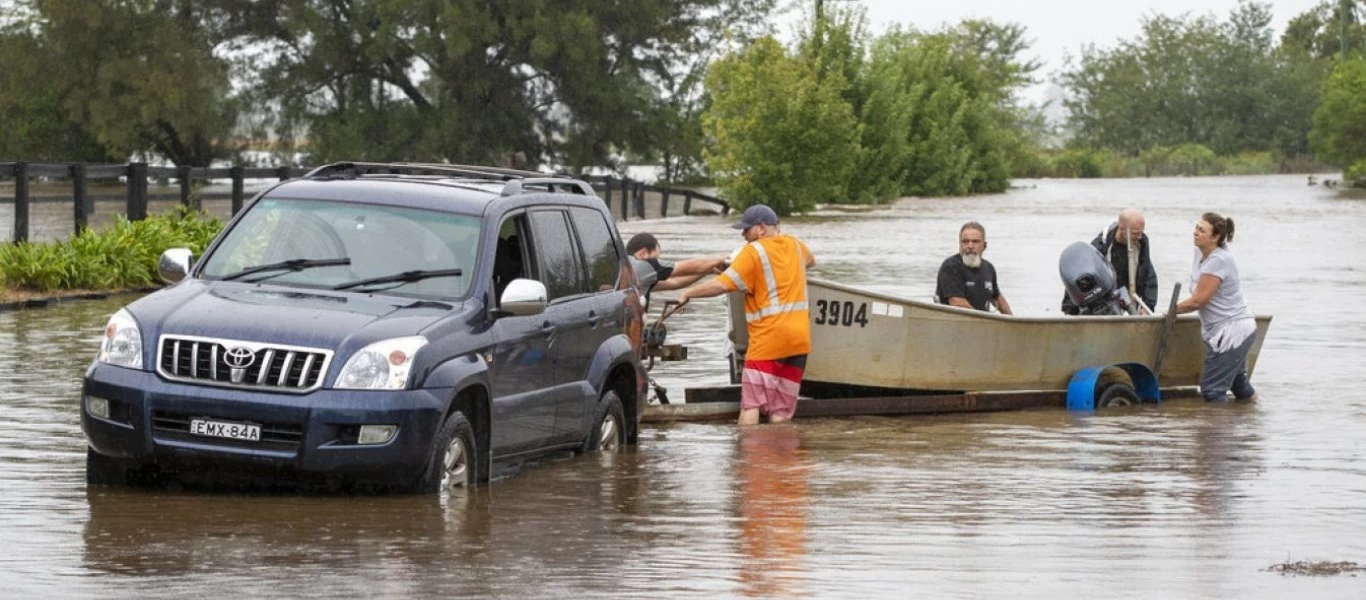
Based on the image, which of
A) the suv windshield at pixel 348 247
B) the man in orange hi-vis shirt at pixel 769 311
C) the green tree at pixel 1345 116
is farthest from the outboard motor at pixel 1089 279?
the green tree at pixel 1345 116

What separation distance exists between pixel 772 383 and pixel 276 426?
5.36 meters

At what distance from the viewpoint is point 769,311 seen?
48.0ft

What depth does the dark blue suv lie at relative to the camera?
392 inches

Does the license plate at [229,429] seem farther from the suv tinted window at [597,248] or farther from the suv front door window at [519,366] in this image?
the suv tinted window at [597,248]

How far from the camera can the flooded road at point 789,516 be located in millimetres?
8391

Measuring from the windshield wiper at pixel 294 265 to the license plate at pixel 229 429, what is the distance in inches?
47.2

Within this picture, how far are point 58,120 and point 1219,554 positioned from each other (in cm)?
7359

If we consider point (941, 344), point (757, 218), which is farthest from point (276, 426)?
point (941, 344)

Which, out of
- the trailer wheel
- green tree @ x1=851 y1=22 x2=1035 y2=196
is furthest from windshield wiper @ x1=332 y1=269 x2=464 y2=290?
green tree @ x1=851 y1=22 x2=1035 y2=196

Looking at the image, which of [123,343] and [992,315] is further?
[992,315]

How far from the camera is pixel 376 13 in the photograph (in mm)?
72812

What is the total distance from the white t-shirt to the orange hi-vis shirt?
3688 mm

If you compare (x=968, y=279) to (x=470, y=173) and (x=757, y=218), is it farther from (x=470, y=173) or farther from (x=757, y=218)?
(x=470, y=173)

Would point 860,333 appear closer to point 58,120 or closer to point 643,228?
point 643,228
